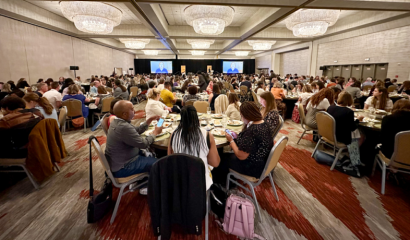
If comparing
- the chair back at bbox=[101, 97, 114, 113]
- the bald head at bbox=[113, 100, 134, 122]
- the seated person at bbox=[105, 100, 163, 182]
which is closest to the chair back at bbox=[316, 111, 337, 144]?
→ the seated person at bbox=[105, 100, 163, 182]

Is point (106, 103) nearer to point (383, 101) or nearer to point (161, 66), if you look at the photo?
point (383, 101)

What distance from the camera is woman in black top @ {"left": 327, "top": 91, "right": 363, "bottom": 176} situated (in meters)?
3.34

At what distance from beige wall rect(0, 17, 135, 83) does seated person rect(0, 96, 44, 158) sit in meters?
7.05

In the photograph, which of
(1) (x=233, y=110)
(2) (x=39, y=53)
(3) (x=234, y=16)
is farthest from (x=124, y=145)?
(2) (x=39, y=53)

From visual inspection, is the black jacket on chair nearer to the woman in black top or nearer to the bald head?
the bald head

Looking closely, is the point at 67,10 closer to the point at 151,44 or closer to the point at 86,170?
the point at 86,170

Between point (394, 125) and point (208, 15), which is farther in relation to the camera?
point (208, 15)

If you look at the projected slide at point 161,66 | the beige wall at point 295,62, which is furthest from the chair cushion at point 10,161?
the projected slide at point 161,66

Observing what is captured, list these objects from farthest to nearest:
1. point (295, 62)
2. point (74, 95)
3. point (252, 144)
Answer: point (295, 62) < point (74, 95) < point (252, 144)

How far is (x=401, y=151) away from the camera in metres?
2.56

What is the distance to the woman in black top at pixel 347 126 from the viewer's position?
11.0ft

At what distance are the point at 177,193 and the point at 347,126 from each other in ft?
9.69

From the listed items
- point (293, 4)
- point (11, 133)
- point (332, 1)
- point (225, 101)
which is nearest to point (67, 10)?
point (11, 133)

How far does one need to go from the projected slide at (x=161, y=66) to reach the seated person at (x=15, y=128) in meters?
25.6
